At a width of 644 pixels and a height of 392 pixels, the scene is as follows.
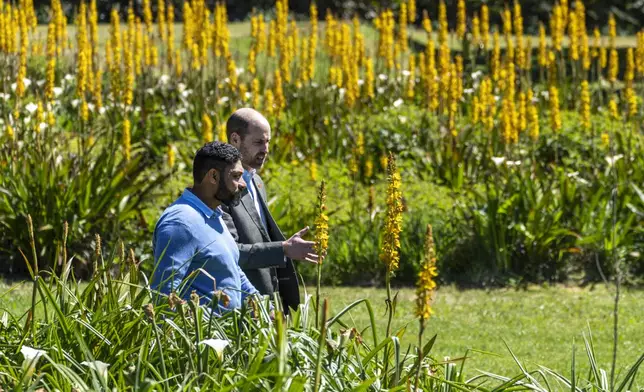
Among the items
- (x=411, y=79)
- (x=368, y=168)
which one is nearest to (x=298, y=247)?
(x=368, y=168)

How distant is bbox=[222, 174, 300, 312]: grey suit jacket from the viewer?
541cm

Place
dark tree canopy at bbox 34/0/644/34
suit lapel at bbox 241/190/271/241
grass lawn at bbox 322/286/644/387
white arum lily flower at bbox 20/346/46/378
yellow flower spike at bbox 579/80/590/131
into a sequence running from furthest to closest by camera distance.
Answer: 1. dark tree canopy at bbox 34/0/644/34
2. yellow flower spike at bbox 579/80/590/131
3. grass lawn at bbox 322/286/644/387
4. suit lapel at bbox 241/190/271/241
5. white arum lily flower at bbox 20/346/46/378

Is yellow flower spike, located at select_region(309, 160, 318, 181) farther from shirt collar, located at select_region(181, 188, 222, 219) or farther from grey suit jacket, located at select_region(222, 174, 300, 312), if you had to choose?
shirt collar, located at select_region(181, 188, 222, 219)

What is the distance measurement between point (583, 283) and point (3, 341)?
6421 mm

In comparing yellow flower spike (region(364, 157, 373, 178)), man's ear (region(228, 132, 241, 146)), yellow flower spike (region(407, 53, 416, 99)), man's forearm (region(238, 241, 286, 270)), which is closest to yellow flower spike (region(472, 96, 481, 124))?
yellow flower spike (region(364, 157, 373, 178))

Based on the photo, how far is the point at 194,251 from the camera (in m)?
4.80

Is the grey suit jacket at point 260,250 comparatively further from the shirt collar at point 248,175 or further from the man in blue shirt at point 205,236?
the man in blue shirt at point 205,236

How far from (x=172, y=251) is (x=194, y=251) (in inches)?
3.9

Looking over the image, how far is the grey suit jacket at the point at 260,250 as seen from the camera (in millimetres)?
5414

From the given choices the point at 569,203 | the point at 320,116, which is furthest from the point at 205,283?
the point at 320,116

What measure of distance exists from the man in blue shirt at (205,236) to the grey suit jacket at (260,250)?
331 millimetres

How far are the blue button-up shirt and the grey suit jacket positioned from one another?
42 centimetres

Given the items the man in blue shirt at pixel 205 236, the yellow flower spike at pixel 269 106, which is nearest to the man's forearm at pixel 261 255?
the man in blue shirt at pixel 205 236

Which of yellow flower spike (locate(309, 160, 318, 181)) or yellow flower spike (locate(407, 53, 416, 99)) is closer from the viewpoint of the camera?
yellow flower spike (locate(309, 160, 318, 181))
